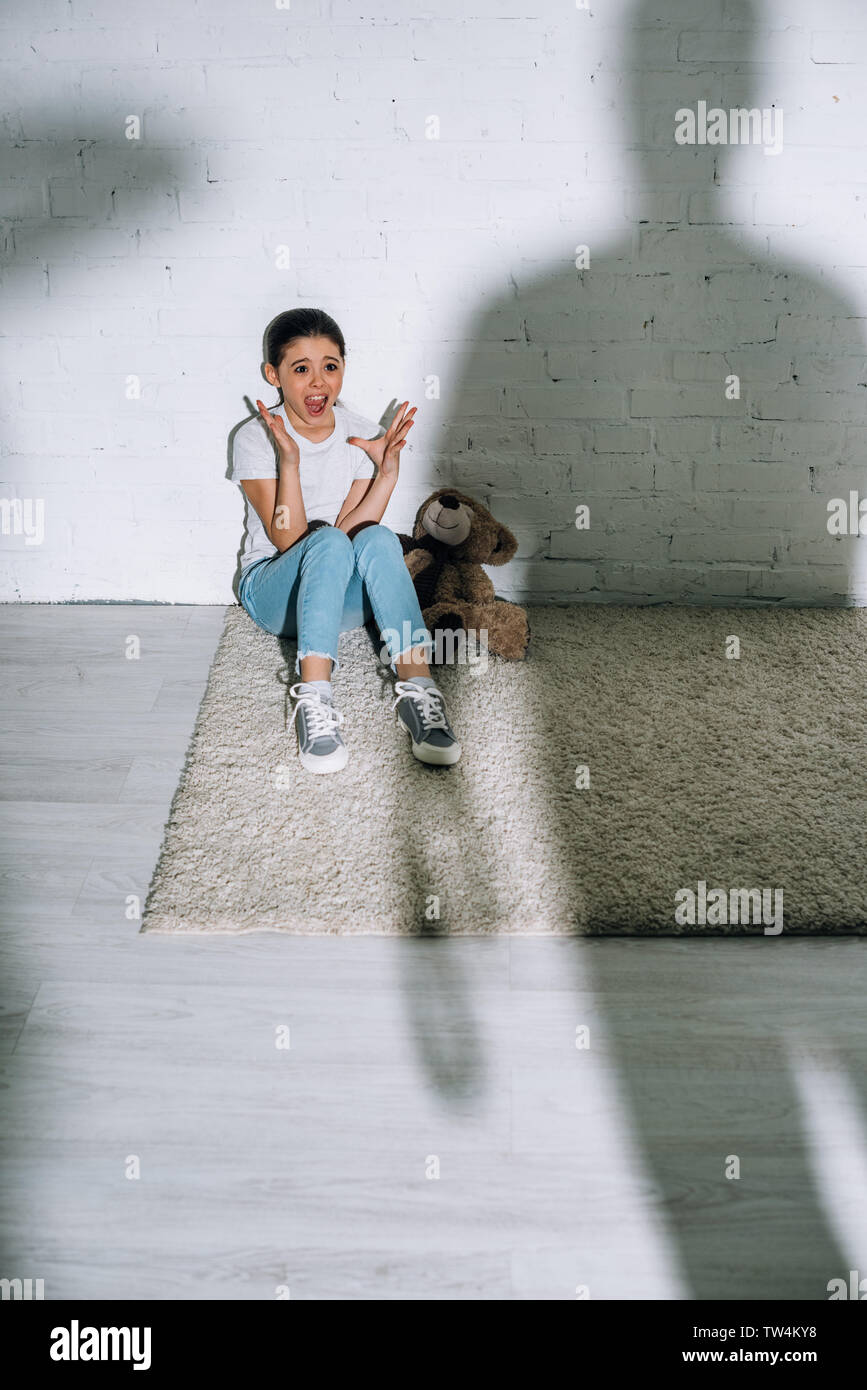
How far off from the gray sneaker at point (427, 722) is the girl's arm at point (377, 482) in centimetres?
40

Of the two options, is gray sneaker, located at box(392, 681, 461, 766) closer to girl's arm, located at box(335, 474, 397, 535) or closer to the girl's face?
girl's arm, located at box(335, 474, 397, 535)

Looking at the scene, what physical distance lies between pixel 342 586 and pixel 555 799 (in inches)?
23.6

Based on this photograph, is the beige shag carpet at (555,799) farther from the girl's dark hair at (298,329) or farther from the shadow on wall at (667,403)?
the girl's dark hair at (298,329)

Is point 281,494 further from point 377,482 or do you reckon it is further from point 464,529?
point 464,529

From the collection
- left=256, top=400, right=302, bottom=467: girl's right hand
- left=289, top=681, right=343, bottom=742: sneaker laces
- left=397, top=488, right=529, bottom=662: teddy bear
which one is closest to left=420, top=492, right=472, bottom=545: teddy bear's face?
left=397, top=488, right=529, bottom=662: teddy bear

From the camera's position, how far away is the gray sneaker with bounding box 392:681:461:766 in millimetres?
2096

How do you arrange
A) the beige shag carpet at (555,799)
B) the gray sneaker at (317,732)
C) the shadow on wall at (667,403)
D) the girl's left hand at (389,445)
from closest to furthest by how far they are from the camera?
the beige shag carpet at (555,799)
the gray sneaker at (317,732)
the shadow on wall at (667,403)
the girl's left hand at (389,445)

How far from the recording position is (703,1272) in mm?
1281

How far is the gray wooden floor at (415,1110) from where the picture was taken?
1292 mm

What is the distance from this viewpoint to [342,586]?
223 cm

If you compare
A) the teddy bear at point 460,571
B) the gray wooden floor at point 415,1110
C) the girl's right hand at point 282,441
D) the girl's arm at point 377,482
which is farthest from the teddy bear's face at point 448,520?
the gray wooden floor at point 415,1110

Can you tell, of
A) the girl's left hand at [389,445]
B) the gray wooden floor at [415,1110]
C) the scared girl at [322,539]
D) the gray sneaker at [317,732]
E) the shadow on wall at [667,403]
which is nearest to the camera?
the gray wooden floor at [415,1110]
